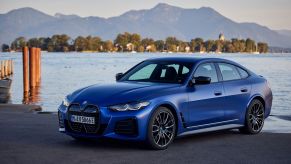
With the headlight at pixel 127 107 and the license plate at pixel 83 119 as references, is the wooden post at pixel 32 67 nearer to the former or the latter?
the license plate at pixel 83 119

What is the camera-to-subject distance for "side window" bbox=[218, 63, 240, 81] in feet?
38.4

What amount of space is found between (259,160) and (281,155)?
0.67m

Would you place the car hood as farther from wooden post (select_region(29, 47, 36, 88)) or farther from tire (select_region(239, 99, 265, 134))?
wooden post (select_region(29, 47, 36, 88))

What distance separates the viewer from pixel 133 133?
9727 millimetres

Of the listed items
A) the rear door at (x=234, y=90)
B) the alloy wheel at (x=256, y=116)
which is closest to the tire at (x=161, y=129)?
the rear door at (x=234, y=90)

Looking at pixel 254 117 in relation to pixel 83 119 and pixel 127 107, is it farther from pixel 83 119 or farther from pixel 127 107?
pixel 83 119

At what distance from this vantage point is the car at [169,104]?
9.70m

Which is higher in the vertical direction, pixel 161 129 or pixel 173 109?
pixel 173 109

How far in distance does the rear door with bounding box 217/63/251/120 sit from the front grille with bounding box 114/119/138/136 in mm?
2370

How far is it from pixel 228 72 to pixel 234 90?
0.42m

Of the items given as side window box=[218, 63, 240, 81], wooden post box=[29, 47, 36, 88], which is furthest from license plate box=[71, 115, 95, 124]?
wooden post box=[29, 47, 36, 88]

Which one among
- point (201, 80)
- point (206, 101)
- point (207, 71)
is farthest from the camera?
point (207, 71)

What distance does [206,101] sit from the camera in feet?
35.8

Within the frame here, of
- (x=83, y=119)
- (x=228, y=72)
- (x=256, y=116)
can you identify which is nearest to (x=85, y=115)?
(x=83, y=119)
